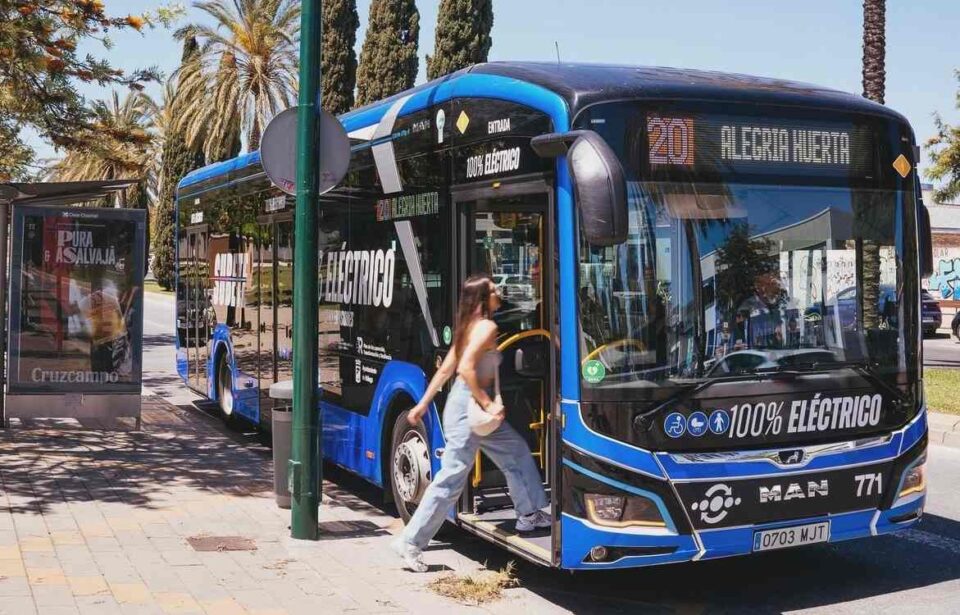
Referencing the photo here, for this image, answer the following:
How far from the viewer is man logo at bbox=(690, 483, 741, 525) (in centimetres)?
593

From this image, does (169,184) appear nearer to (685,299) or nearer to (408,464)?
(408,464)

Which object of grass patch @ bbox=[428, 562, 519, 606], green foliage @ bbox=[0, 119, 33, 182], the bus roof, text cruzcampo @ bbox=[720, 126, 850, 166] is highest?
green foliage @ bbox=[0, 119, 33, 182]

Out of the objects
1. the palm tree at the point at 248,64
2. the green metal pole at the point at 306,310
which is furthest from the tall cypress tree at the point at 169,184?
the green metal pole at the point at 306,310

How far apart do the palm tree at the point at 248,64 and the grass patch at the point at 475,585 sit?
3212 cm

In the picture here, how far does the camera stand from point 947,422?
40.9ft

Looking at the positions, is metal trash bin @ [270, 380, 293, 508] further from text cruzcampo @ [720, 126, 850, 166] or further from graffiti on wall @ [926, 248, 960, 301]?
graffiti on wall @ [926, 248, 960, 301]

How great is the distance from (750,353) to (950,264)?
37549 millimetres

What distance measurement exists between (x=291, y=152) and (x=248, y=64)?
32.0m

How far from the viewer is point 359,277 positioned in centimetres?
880

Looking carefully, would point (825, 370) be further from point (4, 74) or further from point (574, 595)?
point (4, 74)

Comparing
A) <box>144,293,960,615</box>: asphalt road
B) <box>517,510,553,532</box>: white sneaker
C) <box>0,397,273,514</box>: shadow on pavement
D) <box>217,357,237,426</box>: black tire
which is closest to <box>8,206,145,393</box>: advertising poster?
<box>0,397,273,514</box>: shadow on pavement

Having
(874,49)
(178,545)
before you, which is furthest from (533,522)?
(874,49)

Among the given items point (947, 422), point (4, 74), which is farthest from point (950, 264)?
point (4, 74)

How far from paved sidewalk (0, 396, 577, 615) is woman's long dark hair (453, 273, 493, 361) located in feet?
4.99
